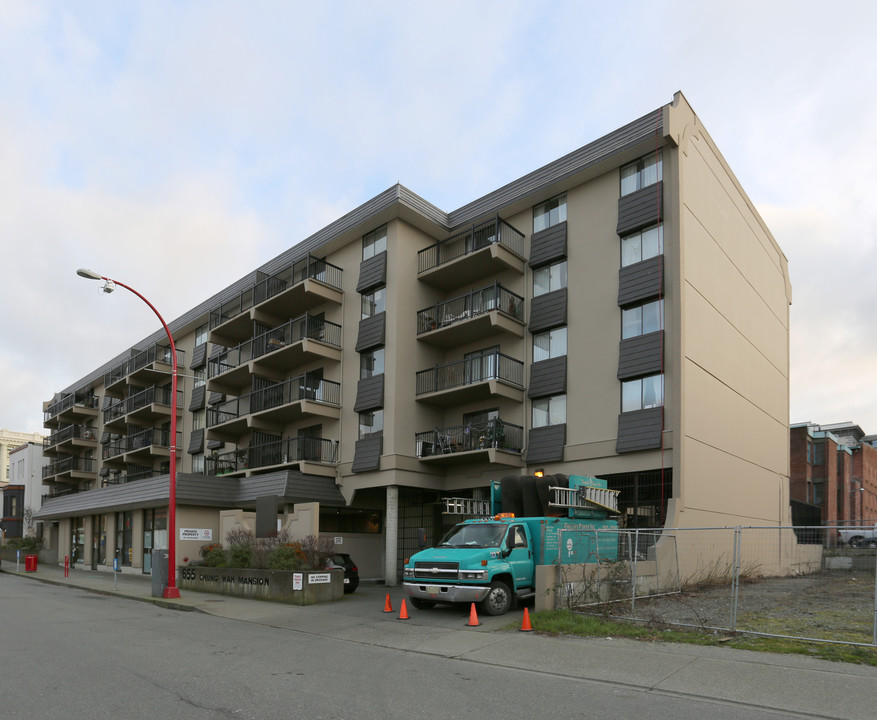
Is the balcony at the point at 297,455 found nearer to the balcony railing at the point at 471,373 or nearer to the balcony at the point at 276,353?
the balcony at the point at 276,353

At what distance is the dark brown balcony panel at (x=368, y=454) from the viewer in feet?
85.9

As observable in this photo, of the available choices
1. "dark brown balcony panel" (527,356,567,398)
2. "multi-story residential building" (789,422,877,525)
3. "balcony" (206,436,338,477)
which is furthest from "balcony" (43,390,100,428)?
"multi-story residential building" (789,422,877,525)

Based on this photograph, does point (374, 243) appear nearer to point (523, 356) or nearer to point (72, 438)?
point (523, 356)

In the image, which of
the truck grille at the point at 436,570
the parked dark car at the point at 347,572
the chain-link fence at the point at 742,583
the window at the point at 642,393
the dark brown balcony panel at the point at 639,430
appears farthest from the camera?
the parked dark car at the point at 347,572

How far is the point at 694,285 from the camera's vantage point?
73.4ft

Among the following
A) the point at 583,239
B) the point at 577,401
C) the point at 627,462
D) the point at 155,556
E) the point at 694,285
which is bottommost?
the point at 155,556

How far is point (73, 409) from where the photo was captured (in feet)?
176

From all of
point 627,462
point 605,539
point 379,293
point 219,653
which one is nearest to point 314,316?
point 379,293

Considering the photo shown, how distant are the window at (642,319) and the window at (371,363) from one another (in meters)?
9.06

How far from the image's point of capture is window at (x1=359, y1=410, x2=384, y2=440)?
26812 millimetres

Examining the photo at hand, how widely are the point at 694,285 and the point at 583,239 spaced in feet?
12.9

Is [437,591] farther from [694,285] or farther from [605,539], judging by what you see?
[694,285]

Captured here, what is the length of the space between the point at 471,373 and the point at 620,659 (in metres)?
15.4

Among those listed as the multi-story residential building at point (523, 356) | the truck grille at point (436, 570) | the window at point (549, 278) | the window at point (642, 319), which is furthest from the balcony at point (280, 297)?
the truck grille at point (436, 570)
